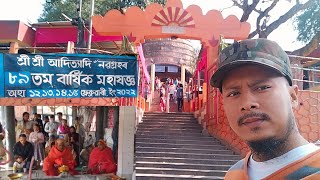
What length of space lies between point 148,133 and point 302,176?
942cm

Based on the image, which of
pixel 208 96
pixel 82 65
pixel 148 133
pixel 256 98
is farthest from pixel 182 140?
pixel 256 98

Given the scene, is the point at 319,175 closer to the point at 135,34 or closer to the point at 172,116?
the point at 135,34

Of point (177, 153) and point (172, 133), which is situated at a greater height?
point (172, 133)

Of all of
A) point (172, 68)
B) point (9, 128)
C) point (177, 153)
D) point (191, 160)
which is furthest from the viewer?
point (172, 68)

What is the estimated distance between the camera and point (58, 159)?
932 centimetres

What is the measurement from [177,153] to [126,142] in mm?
1331

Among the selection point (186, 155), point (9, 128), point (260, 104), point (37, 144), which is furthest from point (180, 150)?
point (260, 104)

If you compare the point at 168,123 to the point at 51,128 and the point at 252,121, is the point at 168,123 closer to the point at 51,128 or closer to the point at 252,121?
the point at 51,128

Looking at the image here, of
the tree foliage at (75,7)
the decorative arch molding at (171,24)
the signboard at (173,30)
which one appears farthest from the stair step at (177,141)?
the tree foliage at (75,7)

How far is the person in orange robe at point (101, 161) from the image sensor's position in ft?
30.3

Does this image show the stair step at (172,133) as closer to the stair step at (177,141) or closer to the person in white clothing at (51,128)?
the stair step at (177,141)

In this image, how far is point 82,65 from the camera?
8.86m

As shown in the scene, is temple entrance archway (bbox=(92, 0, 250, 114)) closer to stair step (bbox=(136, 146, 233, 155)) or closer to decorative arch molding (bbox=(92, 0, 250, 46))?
decorative arch molding (bbox=(92, 0, 250, 46))

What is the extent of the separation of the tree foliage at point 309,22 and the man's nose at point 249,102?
13536 mm
